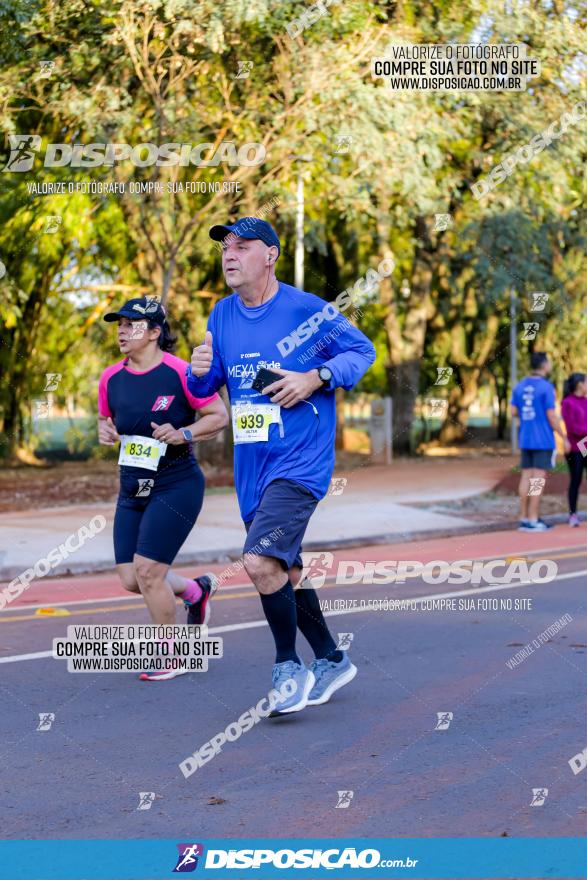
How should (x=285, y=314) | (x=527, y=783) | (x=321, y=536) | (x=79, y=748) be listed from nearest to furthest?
(x=527, y=783)
(x=79, y=748)
(x=285, y=314)
(x=321, y=536)

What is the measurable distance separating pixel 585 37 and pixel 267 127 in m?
6.15

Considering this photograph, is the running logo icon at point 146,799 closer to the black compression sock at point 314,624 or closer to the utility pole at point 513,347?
the black compression sock at point 314,624

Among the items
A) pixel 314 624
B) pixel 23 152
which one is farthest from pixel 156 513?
pixel 23 152

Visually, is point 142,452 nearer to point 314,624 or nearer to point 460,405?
point 314,624

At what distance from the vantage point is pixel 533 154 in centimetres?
2252

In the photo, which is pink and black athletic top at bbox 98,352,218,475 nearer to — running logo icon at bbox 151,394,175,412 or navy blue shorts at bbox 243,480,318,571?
running logo icon at bbox 151,394,175,412

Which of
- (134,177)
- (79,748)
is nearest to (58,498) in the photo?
(134,177)

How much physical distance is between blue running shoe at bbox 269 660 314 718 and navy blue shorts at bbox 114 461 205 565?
1.09 metres

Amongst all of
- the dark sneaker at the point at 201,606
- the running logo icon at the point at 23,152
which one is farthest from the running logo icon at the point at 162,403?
the running logo icon at the point at 23,152

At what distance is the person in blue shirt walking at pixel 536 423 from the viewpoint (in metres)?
14.6

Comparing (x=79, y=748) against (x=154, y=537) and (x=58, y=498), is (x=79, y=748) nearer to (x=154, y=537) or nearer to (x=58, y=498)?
(x=154, y=537)

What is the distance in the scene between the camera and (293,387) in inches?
227

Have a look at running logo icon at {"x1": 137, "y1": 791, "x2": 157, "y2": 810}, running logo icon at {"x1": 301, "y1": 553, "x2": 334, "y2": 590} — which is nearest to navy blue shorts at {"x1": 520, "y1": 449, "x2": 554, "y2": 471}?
running logo icon at {"x1": 301, "y1": 553, "x2": 334, "y2": 590}

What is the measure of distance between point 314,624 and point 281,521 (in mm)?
748
